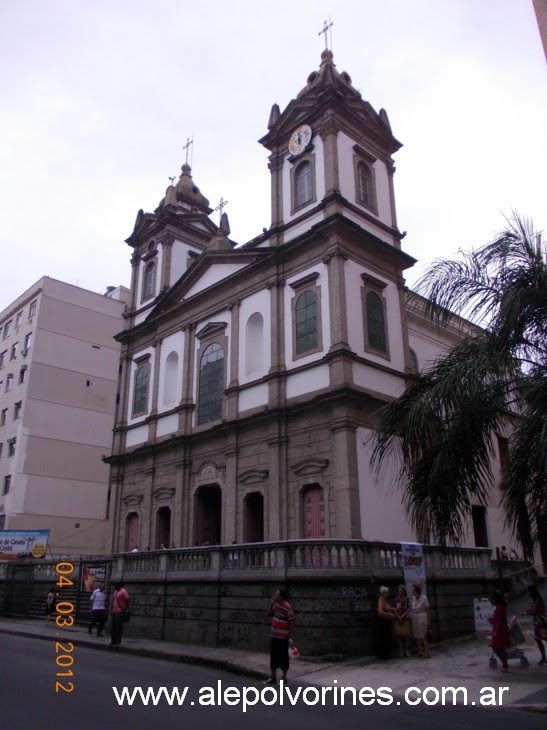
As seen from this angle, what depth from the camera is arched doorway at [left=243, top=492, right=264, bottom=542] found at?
23.9 metres

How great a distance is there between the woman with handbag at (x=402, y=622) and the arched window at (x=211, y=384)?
42.9 ft

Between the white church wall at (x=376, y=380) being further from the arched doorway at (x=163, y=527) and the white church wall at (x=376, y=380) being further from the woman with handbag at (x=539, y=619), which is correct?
the arched doorway at (x=163, y=527)

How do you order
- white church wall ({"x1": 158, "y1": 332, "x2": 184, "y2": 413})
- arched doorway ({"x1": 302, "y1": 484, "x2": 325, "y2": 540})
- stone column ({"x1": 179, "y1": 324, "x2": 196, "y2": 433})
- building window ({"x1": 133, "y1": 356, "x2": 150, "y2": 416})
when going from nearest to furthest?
arched doorway ({"x1": 302, "y1": 484, "x2": 325, "y2": 540})
stone column ({"x1": 179, "y1": 324, "x2": 196, "y2": 433})
white church wall ({"x1": 158, "y1": 332, "x2": 184, "y2": 413})
building window ({"x1": 133, "y1": 356, "x2": 150, "y2": 416})

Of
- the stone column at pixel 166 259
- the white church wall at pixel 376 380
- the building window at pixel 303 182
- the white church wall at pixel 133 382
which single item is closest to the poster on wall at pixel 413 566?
the white church wall at pixel 376 380

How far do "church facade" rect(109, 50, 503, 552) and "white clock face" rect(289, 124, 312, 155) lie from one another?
0.07 metres

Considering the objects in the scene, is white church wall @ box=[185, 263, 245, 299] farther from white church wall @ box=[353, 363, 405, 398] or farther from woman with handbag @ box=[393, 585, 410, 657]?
woman with handbag @ box=[393, 585, 410, 657]

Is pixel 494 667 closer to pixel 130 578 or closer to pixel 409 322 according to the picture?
pixel 130 578

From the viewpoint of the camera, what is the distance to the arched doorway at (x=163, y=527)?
27562 mm

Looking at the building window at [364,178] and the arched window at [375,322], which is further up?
the building window at [364,178]

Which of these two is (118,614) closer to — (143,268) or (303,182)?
(303,182)

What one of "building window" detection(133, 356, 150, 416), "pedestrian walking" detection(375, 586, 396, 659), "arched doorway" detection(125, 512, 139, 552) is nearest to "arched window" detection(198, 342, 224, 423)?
"building window" detection(133, 356, 150, 416)

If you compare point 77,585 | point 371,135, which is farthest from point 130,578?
point 371,135

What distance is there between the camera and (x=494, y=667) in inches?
494

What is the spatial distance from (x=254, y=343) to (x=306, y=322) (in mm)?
3172
